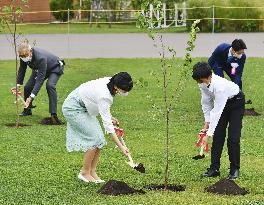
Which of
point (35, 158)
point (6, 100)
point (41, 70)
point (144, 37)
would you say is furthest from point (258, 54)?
point (35, 158)

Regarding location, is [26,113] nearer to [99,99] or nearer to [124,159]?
[124,159]

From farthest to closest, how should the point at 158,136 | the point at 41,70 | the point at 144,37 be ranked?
the point at 144,37, the point at 41,70, the point at 158,136

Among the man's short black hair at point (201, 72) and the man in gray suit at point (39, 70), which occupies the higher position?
the man's short black hair at point (201, 72)

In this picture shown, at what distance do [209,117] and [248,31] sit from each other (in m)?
33.7

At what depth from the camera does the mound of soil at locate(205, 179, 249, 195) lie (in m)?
9.33

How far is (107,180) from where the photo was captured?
10.3 m

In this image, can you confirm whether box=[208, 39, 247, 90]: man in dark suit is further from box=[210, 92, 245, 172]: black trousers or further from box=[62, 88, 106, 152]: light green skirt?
box=[62, 88, 106, 152]: light green skirt

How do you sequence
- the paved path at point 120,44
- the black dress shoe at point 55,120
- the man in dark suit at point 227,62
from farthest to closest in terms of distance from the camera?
the paved path at point 120,44, the black dress shoe at point 55,120, the man in dark suit at point 227,62

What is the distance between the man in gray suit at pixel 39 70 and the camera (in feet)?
49.3

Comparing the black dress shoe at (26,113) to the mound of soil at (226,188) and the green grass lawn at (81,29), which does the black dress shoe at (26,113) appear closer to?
the mound of soil at (226,188)

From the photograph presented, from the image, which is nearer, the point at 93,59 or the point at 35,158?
the point at 35,158

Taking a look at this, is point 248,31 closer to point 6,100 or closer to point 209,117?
point 6,100

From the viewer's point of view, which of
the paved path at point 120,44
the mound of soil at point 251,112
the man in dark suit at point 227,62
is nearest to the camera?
the man in dark suit at point 227,62

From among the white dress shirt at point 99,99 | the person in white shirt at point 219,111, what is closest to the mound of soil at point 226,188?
the person in white shirt at point 219,111
